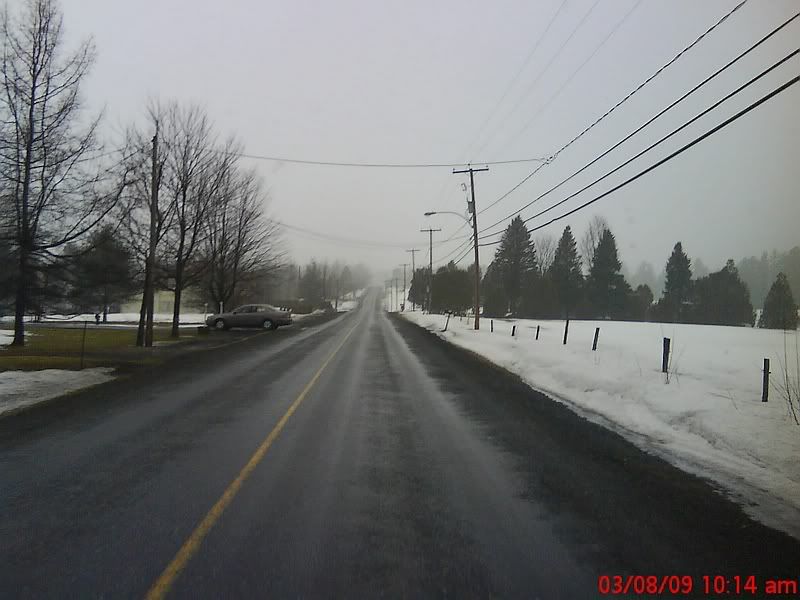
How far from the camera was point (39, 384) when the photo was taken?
1233cm

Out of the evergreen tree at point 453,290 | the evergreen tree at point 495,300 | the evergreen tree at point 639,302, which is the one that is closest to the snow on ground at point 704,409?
the evergreen tree at point 639,302

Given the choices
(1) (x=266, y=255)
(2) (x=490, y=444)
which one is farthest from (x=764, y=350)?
(1) (x=266, y=255)

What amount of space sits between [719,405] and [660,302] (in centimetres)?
5543

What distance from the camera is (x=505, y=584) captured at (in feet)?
12.0

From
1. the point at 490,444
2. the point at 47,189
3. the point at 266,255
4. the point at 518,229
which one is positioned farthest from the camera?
the point at 518,229

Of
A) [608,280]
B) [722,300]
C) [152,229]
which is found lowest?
[722,300]

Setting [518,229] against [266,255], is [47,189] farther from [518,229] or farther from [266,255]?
[518,229]

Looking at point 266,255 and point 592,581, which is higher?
point 266,255

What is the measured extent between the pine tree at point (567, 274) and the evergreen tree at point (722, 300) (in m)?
25.6

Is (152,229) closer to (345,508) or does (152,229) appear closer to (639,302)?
(345,508)

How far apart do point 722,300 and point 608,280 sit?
30701 millimetres

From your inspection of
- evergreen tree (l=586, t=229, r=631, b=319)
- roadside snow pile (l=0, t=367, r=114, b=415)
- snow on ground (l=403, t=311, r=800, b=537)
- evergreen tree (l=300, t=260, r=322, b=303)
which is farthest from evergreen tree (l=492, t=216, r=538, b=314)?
roadside snow pile (l=0, t=367, r=114, b=415)

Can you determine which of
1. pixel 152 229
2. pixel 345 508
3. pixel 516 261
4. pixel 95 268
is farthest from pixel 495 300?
pixel 345 508

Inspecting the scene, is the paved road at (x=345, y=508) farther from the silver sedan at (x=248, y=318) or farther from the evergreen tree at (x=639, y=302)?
the evergreen tree at (x=639, y=302)
